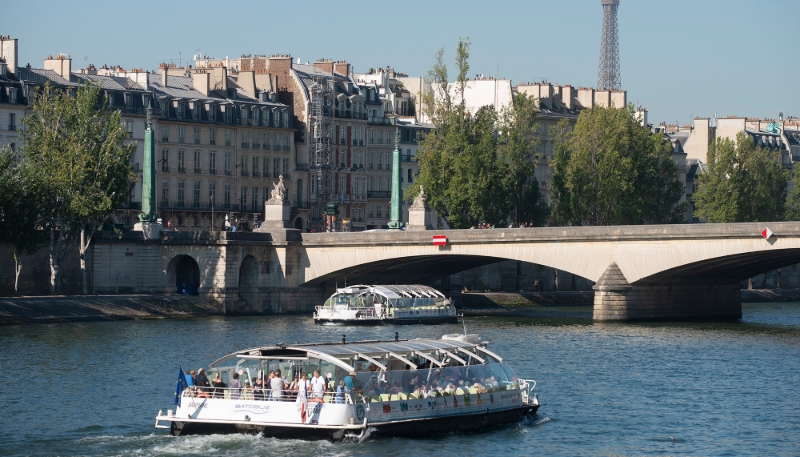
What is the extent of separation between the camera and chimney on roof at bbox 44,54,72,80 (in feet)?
341

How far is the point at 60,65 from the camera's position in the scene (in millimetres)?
104625

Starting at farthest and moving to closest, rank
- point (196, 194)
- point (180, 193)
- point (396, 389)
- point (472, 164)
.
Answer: point (196, 194) → point (180, 193) → point (472, 164) → point (396, 389)

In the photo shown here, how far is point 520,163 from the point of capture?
10212 cm

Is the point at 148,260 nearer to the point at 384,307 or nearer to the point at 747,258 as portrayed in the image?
the point at 384,307

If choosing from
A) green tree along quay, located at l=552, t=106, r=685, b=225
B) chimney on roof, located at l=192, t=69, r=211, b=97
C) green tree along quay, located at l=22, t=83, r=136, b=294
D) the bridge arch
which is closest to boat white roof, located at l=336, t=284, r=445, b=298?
the bridge arch

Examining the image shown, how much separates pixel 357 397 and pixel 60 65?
69.0 meters

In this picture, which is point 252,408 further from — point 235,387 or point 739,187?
point 739,187

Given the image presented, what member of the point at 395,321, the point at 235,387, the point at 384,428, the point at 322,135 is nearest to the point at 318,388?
the point at 384,428

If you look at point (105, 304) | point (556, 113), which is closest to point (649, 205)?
point (556, 113)

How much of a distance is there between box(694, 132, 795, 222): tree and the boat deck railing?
79474 millimetres

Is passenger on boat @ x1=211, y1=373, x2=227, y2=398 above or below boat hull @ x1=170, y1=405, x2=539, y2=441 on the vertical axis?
above

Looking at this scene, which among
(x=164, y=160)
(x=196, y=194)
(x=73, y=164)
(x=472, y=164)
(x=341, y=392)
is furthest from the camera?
(x=196, y=194)

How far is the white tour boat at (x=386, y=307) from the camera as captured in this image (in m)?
81.1

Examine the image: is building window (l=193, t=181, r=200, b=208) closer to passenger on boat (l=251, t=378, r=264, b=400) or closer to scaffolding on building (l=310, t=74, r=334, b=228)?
scaffolding on building (l=310, t=74, r=334, b=228)
